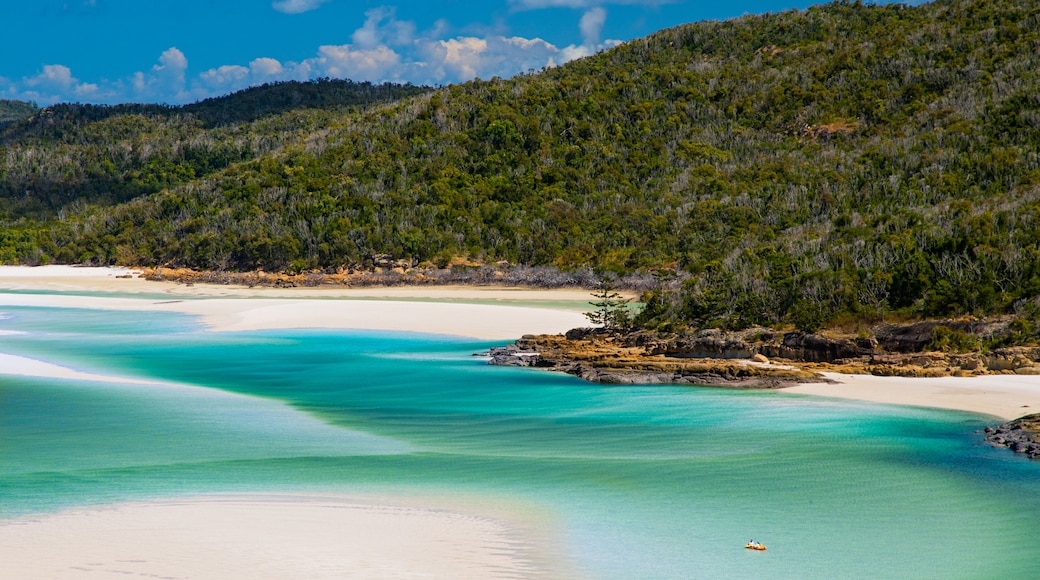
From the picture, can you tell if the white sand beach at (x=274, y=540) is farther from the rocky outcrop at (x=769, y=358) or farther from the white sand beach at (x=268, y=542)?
the rocky outcrop at (x=769, y=358)

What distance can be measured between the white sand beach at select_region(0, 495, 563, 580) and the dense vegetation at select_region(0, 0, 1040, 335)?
21.8 meters

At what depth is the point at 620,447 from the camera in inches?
536

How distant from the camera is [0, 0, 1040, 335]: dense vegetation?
47531 mm

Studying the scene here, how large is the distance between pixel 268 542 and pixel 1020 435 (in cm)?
976

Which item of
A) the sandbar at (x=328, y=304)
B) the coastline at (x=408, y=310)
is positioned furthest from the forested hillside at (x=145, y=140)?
the coastline at (x=408, y=310)

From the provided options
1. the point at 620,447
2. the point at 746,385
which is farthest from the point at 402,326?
Answer: the point at 620,447

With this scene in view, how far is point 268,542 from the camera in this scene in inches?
348

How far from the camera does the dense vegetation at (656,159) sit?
156ft

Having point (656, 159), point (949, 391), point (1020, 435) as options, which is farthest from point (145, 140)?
point (1020, 435)

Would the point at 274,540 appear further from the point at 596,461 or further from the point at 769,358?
the point at 769,358

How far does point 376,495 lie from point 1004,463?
7551 millimetres

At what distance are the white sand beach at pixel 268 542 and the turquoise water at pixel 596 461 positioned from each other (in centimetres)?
67

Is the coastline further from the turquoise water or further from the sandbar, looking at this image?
the turquoise water

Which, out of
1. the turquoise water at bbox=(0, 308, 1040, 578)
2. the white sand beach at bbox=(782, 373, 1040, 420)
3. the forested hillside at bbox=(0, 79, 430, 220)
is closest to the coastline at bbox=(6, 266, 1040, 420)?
the white sand beach at bbox=(782, 373, 1040, 420)
